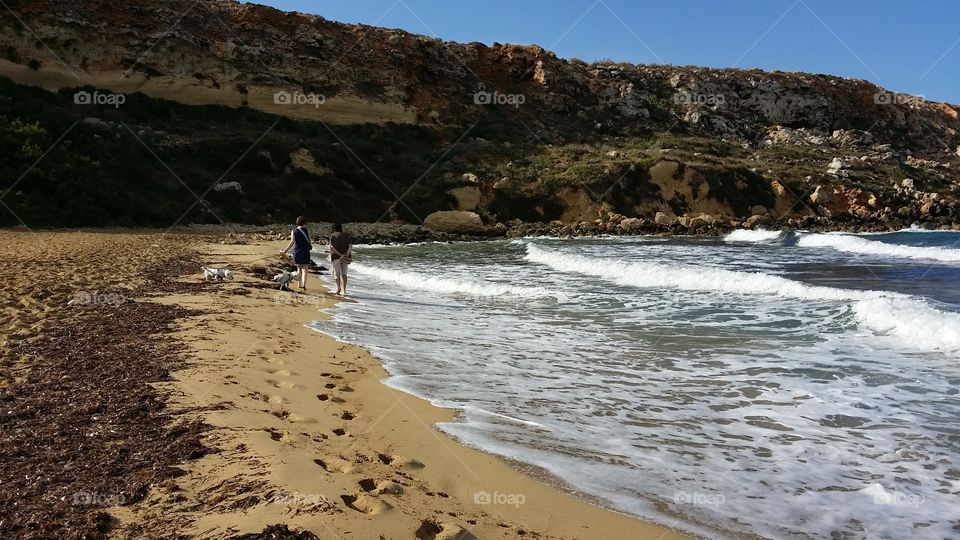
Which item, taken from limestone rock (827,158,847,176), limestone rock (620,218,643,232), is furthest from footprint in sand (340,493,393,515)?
limestone rock (827,158,847,176)

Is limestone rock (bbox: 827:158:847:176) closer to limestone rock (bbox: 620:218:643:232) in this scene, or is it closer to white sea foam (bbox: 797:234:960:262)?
white sea foam (bbox: 797:234:960:262)

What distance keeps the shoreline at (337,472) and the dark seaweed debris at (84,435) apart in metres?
0.17

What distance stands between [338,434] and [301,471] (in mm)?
969

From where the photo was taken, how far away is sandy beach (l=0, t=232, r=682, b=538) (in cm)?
317

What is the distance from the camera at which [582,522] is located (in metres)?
3.58

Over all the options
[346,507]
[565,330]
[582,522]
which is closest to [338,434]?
[346,507]

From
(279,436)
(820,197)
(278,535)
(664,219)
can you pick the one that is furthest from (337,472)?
(820,197)

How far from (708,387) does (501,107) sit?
4638 centimetres

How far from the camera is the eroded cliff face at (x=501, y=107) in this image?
37.4m

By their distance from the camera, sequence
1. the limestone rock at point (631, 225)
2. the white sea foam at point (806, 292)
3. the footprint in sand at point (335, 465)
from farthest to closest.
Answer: the limestone rock at point (631, 225)
the white sea foam at point (806, 292)
the footprint in sand at point (335, 465)

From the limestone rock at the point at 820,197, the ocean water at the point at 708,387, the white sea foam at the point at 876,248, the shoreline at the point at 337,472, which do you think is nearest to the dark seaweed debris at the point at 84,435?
the shoreline at the point at 337,472

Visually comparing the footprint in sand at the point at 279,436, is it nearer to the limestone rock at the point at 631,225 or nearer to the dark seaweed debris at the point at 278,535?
the dark seaweed debris at the point at 278,535

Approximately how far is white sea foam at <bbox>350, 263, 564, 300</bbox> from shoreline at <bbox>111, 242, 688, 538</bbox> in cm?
729

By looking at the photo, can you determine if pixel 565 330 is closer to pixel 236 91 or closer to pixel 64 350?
pixel 64 350
